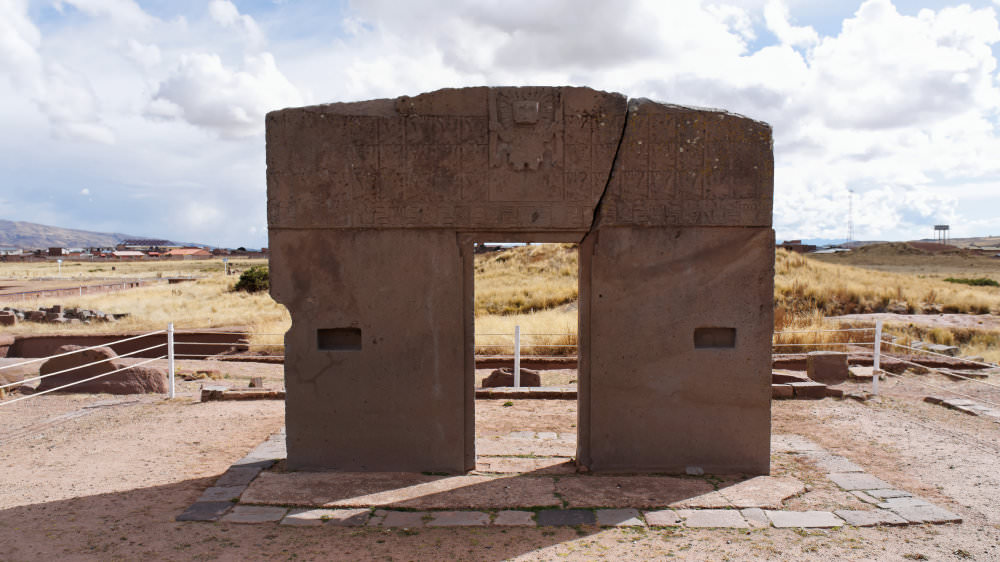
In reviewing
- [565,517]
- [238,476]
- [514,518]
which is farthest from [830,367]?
[238,476]

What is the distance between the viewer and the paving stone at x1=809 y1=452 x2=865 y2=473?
18.3ft

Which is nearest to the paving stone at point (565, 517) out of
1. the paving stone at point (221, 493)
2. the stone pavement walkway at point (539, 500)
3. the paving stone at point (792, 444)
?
the stone pavement walkway at point (539, 500)

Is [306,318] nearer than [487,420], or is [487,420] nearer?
[306,318]

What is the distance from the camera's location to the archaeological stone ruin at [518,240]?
5180 mm

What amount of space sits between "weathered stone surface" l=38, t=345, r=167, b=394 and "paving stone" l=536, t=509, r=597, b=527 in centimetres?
684

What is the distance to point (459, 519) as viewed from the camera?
14.7 feet

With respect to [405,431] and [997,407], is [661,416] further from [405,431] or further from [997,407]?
[997,407]

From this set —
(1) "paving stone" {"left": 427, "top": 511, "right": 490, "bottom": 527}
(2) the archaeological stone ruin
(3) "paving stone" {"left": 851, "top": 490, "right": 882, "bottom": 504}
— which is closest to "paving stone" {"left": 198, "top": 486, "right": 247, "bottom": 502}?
(2) the archaeological stone ruin

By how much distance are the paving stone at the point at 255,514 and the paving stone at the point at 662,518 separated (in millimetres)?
2581

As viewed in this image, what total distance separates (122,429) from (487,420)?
4009mm

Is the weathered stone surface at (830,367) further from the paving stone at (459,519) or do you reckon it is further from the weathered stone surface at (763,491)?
the paving stone at (459,519)

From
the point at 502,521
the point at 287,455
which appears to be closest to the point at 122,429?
the point at 287,455

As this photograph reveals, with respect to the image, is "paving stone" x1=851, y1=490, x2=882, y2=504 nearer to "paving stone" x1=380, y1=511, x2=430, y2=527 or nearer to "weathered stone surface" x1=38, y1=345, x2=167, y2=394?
"paving stone" x1=380, y1=511, x2=430, y2=527

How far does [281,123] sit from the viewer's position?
5199 millimetres
